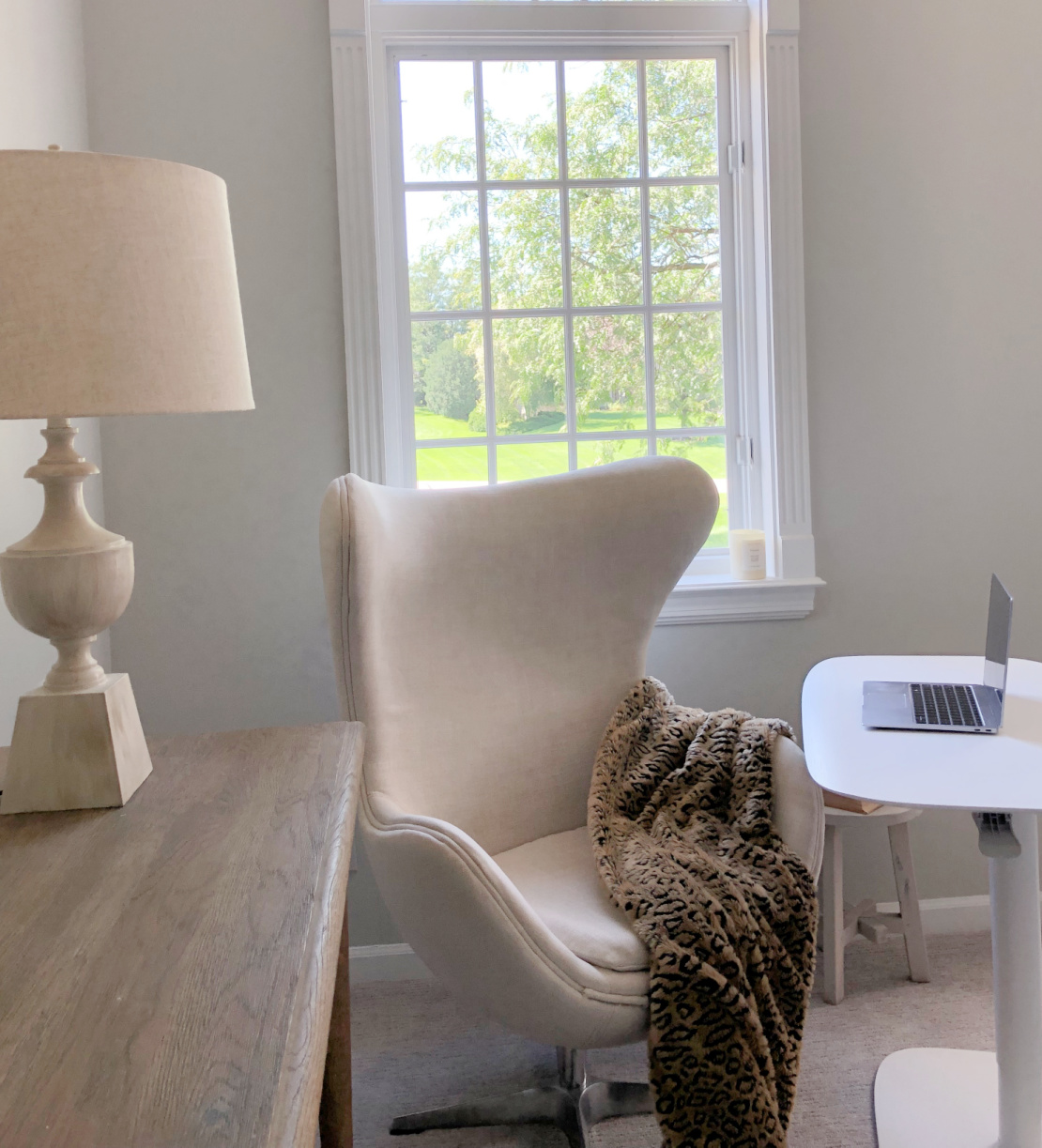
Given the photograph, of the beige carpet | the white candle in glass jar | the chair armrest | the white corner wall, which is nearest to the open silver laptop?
the chair armrest

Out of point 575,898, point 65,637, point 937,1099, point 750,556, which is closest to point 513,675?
point 575,898

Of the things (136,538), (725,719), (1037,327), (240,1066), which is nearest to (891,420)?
(1037,327)

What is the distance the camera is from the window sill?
2.40m

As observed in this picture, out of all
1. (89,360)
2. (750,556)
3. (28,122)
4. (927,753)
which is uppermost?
(28,122)

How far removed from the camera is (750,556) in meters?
2.41

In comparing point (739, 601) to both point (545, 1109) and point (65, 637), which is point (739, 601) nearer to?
point (545, 1109)

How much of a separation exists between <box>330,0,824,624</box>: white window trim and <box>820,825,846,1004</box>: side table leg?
537mm

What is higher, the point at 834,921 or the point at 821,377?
the point at 821,377

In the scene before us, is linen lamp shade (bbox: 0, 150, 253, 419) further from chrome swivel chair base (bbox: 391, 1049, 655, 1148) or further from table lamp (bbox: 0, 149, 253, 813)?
chrome swivel chair base (bbox: 391, 1049, 655, 1148)

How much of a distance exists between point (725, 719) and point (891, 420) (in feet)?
3.17

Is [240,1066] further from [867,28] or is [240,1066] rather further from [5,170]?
[867,28]

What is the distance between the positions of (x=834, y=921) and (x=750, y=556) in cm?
82

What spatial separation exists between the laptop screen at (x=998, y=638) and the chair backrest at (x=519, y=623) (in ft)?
1.78

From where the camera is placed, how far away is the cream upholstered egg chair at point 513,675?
1.67 meters
